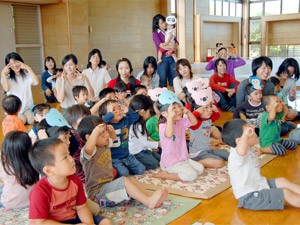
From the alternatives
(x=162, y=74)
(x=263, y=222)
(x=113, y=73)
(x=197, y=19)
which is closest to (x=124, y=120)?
(x=263, y=222)

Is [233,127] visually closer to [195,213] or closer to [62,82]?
[195,213]

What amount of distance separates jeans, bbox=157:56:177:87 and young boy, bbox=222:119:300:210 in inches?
140

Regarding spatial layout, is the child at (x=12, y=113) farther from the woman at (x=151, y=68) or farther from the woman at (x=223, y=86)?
the woman at (x=223, y=86)

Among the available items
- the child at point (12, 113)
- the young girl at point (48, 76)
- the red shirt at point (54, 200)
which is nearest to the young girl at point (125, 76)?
the child at point (12, 113)

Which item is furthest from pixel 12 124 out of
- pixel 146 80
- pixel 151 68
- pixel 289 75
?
pixel 289 75

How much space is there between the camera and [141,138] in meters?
2.93

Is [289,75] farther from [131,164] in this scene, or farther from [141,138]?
[131,164]

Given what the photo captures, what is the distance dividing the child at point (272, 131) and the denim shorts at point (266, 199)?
1.13 m

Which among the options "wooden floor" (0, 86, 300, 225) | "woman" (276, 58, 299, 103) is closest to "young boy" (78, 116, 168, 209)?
"wooden floor" (0, 86, 300, 225)

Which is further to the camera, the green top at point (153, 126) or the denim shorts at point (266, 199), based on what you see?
the green top at point (153, 126)

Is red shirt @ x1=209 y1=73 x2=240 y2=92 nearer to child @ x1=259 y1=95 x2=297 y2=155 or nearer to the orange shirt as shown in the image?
child @ x1=259 y1=95 x2=297 y2=155

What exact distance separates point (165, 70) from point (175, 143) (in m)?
3.08

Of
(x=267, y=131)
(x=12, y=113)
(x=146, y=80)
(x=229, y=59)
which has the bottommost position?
(x=267, y=131)

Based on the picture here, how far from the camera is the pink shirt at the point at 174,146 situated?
2.64 meters
